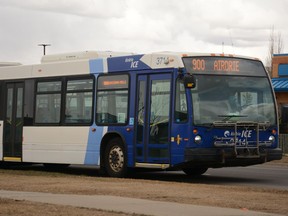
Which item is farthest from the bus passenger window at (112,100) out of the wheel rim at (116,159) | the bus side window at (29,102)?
the bus side window at (29,102)

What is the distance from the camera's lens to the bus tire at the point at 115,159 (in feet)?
65.5

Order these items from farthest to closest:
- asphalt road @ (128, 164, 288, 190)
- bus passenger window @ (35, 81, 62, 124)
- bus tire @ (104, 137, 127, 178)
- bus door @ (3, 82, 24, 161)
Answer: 1. bus door @ (3, 82, 24, 161)
2. bus passenger window @ (35, 81, 62, 124)
3. bus tire @ (104, 137, 127, 178)
4. asphalt road @ (128, 164, 288, 190)

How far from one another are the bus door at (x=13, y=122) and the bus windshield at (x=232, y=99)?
6661 millimetres

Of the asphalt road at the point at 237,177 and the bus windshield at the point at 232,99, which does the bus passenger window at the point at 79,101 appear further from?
the bus windshield at the point at 232,99

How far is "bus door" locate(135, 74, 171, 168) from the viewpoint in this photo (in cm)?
1894

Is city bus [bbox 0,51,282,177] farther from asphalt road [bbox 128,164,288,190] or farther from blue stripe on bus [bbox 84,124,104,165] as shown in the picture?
asphalt road [bbox 128,164,288,190]

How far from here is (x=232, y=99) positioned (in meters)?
18.9

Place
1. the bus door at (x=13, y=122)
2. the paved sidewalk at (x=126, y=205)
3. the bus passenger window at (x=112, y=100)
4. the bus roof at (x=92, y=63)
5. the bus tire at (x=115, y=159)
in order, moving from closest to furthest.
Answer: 1. the paved sidewalk at (x=126, y=205)
2. the bus roof at (x=92, y=63)
3. the bus tire at (x=115, y=159)
4. the bus passenger window at (x=112, y=100)
5. the bus door at (x=13, y=122)

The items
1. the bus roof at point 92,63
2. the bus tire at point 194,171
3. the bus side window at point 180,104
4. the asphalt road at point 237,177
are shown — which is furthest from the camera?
the bus tire at point 194,171

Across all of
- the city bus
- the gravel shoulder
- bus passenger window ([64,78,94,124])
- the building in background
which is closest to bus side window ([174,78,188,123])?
the city bus

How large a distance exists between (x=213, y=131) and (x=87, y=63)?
4.53 m

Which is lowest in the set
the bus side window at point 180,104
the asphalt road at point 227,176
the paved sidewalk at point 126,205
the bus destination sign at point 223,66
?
the paved sidewalk at point 126,205

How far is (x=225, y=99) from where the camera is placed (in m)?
18.8

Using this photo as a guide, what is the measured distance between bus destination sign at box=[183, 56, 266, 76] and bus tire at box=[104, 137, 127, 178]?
9.33 feet
